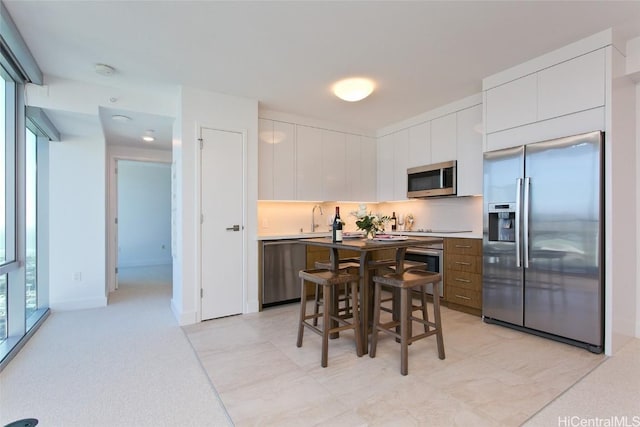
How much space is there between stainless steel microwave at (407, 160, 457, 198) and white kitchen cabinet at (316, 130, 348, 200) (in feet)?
3.29

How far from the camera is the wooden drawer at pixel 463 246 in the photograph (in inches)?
136

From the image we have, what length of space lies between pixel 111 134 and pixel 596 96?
5514mm

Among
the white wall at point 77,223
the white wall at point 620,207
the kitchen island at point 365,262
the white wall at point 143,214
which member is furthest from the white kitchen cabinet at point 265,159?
the white wall at point 143,214

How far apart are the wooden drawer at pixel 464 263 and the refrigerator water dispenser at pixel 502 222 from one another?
1.24ft

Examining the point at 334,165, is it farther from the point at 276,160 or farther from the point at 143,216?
the point at 143,216

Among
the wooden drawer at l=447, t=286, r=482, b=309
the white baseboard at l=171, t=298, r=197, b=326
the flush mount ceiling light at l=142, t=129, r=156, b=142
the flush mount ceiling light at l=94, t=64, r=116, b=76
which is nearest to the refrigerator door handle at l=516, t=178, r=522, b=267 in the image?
the wooden drawer at l=447, t=286, r=482, b=309

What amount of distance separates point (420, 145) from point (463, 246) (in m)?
1.68

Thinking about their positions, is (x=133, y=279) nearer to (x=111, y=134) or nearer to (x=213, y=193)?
(x=111, y=134)

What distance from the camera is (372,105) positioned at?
13.5ft

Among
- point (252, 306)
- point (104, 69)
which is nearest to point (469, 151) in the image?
point (252, 306)

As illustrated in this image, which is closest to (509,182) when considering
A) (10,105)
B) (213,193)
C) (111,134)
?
(213,193)

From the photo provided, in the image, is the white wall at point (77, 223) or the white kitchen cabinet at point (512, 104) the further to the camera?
the white wall at point (77, 223)

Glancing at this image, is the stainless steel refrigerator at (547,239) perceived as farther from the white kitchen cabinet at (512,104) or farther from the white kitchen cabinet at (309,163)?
the white kitchen cabinet at (309,163)

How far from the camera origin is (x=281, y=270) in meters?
4.07
